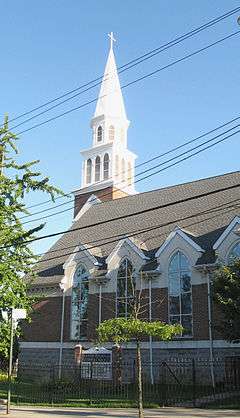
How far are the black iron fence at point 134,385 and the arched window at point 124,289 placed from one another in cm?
341

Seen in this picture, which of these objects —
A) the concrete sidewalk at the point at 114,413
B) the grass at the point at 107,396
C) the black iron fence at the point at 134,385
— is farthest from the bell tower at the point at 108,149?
the concrete sidewalk at the point at 114,413

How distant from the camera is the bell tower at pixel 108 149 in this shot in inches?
1877

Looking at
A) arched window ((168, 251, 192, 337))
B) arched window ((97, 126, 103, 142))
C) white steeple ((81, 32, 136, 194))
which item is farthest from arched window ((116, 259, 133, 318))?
arched window ((97, 126, 103, 142))

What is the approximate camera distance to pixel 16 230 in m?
20.7

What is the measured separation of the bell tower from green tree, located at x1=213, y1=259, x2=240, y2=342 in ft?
84.4

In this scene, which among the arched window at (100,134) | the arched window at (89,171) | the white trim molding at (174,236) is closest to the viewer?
the white trim molding at (174,236)

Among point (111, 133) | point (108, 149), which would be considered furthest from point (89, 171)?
point (111, 133)

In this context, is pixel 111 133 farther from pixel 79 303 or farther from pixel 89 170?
pixel 79 303

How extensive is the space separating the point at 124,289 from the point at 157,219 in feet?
20.1

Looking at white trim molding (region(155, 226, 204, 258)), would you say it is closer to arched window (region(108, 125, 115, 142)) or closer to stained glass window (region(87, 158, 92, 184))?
stained glass window (region(87, 158, 92, 184))

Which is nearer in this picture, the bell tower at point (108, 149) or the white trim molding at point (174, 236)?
the white trim molding at point (174, 236)

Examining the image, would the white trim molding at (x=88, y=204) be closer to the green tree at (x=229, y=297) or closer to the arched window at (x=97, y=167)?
the arched window at (x=97, y=167)

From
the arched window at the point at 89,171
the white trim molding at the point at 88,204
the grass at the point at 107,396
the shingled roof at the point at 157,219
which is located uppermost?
the arched window at the point at 89,171

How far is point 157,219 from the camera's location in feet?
115
